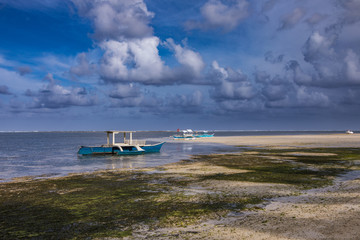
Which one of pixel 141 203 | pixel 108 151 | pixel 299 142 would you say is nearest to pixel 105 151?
pixel 108 151

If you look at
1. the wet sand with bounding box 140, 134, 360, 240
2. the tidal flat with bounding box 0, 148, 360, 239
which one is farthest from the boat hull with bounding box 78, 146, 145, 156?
the wet sand with bounding box 140, 134, 360, 240

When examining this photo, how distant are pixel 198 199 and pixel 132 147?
136 ft

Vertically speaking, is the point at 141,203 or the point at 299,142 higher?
the point at 299,142

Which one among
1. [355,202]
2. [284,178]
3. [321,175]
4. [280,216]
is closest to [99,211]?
[280,216]

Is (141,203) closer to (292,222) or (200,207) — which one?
(200,207)

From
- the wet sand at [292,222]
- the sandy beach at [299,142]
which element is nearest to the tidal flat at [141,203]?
the wet sand at [292,222]

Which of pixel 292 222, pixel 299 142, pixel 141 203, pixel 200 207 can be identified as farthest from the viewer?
pixel 299 142

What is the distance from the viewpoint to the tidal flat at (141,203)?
11828 mm

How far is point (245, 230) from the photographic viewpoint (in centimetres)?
1124

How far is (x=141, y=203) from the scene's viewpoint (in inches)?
640

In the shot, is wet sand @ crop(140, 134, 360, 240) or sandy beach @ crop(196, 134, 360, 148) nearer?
wet sand @ crop(140, 134, 360, 240)

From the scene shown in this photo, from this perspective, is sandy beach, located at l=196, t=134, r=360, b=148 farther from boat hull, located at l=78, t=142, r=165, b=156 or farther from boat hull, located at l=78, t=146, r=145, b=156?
boat hull, located at l=78, t=146, r=145, b=156

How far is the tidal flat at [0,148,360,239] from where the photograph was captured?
1183cm

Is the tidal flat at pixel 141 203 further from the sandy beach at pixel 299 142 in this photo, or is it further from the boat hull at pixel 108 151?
the sandy beach at pixel 299 142
